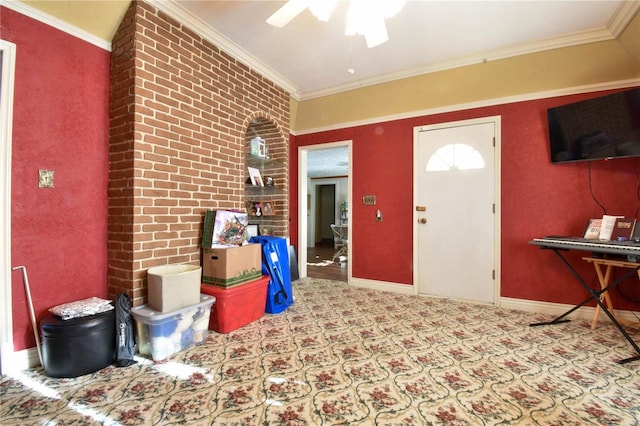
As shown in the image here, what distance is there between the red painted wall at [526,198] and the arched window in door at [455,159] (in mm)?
264

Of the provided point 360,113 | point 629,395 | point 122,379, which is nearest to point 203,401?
point 122,379

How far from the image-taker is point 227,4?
2.29m

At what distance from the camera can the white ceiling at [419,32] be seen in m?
2.30

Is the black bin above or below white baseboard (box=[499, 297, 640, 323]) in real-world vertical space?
above

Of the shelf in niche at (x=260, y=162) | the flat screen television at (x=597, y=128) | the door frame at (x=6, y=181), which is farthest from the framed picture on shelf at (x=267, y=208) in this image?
the flat screen television at (x=597, y=128)

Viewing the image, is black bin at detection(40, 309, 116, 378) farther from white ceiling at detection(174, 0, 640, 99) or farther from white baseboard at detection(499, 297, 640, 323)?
white baseboard at detection(499, 297, 640, 323)

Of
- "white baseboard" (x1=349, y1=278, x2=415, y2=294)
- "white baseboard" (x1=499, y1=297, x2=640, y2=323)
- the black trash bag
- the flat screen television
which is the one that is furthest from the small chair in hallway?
the black trash bag

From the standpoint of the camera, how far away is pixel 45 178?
1.90 meters

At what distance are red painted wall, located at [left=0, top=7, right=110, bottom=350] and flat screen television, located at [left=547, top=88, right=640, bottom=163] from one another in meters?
4.27

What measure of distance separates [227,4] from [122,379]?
299 centimetres

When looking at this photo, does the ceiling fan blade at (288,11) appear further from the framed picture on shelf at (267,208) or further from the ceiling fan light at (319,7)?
the framed picture on shelf at (267,208)

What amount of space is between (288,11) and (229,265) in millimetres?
2046

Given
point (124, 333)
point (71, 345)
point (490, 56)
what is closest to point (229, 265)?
point (124, 333)

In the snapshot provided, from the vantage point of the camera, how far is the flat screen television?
7.42 ft
